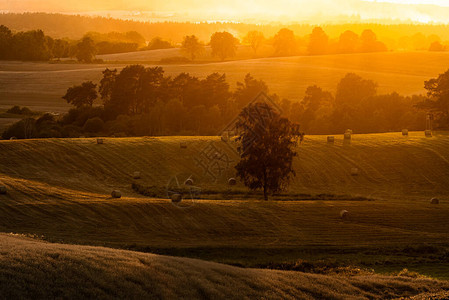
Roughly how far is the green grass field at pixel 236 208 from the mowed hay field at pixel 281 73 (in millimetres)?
51381

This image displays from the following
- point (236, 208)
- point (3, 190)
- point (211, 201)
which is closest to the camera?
point (3, 190)

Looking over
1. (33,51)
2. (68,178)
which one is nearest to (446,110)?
(68,178)

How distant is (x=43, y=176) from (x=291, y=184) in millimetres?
21044

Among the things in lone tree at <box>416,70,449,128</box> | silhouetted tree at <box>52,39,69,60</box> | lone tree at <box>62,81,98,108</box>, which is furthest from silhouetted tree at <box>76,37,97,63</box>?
lone tree at <box>416,70,449,128</box>

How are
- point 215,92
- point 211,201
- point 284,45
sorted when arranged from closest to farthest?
point 211,201 < point 215,92 < point 284,45

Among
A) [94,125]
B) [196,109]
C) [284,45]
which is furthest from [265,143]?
[284,45]

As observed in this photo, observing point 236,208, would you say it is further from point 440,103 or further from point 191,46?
point 191,46

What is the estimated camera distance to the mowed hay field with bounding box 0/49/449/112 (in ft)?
Result: 380

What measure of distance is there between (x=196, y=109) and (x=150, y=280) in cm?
6965

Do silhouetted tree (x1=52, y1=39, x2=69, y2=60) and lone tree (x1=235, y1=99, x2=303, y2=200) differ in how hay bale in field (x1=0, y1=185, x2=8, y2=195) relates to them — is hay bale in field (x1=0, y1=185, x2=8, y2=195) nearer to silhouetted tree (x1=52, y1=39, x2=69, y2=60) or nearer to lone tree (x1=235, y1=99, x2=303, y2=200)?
lone tree (x1=235, y1=99, x2=303, y2=200)

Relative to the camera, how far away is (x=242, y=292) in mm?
20875

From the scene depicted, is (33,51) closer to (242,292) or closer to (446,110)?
(446,110)

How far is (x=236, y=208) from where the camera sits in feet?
126

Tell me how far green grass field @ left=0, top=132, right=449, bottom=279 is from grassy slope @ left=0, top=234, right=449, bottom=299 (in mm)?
5497
